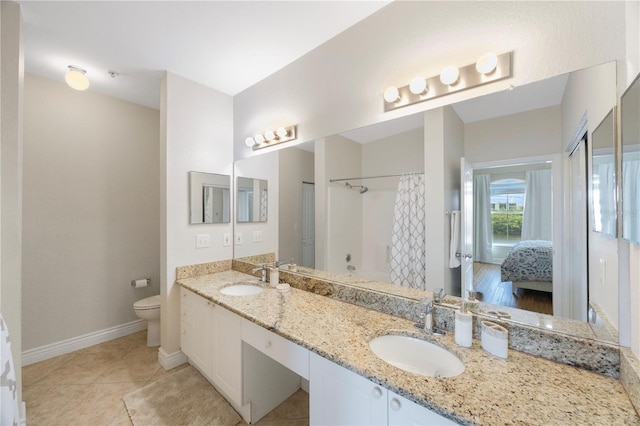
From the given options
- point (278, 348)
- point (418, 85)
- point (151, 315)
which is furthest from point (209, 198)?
point (418, 85)

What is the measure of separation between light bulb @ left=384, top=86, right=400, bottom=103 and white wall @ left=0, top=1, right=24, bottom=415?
7.15 feet

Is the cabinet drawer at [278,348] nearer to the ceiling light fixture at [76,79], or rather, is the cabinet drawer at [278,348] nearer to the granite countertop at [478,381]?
the granite countertop at [478,381]

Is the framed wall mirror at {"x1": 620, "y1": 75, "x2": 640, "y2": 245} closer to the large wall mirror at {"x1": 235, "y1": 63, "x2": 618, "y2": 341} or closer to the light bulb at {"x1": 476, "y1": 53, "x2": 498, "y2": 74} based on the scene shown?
the large wall mirror at {"x1": 235, "y1": 63, "x2": 618, "y2": 341}

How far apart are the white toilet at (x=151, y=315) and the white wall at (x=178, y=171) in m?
0.30

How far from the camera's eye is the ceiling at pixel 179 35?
1.53m

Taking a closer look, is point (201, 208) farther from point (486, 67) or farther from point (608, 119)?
point (608, 119)

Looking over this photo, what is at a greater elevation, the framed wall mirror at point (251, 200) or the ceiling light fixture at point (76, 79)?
the ceiling light fixture at point (76, 79)

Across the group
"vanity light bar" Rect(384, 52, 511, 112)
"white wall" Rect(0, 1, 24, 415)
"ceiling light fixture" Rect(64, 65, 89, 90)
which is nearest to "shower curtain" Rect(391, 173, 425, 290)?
"vanity light bar" Rect(384, 52, 511, 112)

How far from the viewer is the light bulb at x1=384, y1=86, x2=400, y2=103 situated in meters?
1.44

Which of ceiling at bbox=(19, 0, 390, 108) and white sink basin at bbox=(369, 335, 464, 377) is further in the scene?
ceiling at bbox=(19, 0, 390, 108)

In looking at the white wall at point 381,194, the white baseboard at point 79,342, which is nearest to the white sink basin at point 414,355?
the white wall at point 381,194

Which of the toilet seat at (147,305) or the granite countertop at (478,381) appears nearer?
the granite countertop at (478,381)

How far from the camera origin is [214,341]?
5.86 feet

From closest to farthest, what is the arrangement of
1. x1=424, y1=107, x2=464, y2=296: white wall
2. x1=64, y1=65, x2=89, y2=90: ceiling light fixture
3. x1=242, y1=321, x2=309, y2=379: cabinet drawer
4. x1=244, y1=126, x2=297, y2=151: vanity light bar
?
1. x1=242, y1=321, x2=309, y2=379: cabinet drawer
2. x1=424, y1=107, x2=464, y2=296: white wall
3. x1=64, y1=65, x2=89, y2=90: ceiling light fixture
4. x1=244, y1=126, x2=297, y2=151: vanity light bar
